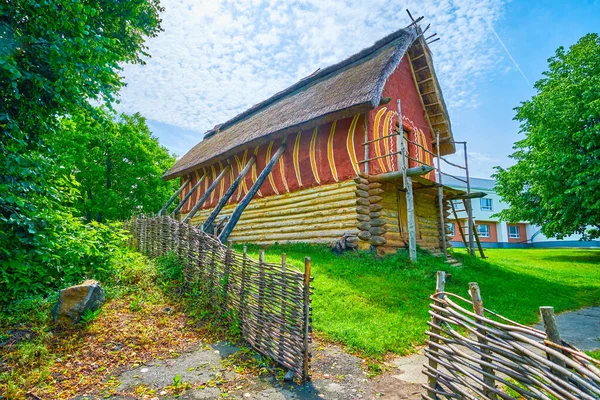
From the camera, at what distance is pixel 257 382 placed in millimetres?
3643

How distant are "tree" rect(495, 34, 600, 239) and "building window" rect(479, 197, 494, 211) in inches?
710

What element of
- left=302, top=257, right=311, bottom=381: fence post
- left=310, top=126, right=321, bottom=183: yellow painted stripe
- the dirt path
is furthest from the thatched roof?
the dirt path

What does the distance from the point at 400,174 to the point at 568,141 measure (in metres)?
12.0

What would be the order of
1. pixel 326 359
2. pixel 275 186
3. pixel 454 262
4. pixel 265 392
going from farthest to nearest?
pixel 275 186, pixel 454 262, pixel 326 359, pixel 265 392

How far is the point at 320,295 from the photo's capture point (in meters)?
6.10

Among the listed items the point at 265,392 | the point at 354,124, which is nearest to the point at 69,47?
the point at 265,392

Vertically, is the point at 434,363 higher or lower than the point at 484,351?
lower

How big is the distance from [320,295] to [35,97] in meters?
5.85

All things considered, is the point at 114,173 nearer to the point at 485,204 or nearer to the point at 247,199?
the point at 247,199

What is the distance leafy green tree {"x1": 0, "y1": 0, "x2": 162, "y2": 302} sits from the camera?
4629mm

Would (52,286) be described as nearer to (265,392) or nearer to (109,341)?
(109,341)

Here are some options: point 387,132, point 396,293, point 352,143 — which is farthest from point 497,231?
point 396,293

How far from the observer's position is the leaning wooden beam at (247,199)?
9.04m

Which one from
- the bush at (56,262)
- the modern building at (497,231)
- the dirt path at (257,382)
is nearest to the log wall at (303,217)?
the bush at (56,262)
